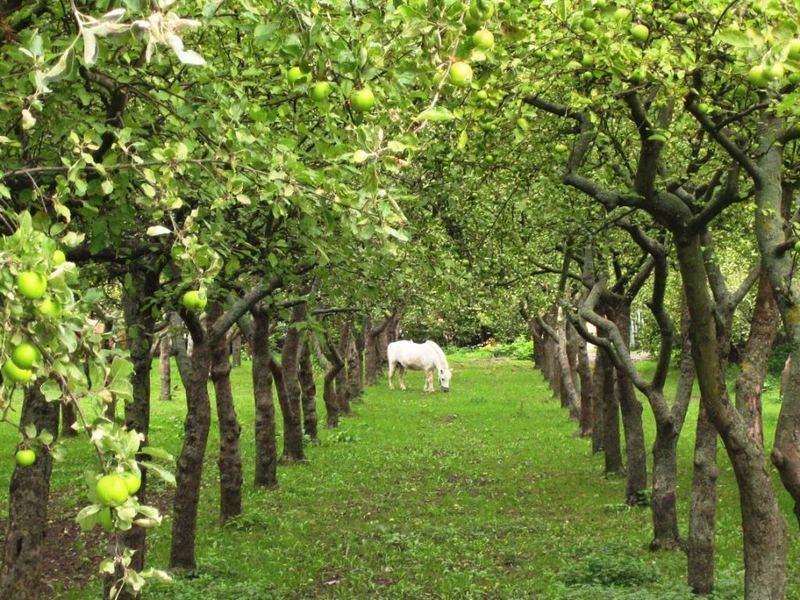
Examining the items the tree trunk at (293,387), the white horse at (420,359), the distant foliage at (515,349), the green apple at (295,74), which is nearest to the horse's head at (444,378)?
the white horse at (420,359)

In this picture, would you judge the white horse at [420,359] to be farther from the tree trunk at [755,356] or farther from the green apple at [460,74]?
the green apple at [460,74]

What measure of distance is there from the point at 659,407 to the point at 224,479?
826 cm

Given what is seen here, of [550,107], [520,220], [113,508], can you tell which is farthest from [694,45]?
[520,220]

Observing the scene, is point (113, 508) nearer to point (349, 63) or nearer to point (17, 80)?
point (349, 63)

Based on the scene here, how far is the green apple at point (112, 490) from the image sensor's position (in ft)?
10.2

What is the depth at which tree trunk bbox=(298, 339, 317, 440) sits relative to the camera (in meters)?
30.5

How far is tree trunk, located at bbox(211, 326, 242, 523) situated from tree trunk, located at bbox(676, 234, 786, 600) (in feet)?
32.6

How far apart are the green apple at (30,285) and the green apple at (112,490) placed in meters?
0.61

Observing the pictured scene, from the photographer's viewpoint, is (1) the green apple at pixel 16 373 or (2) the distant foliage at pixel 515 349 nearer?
(1) the green apple at pixel 16 373

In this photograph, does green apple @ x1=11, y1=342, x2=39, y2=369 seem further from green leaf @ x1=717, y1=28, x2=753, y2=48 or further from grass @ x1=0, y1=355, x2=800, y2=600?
grass @ x1=0, y1=355, x2=800, y2=600

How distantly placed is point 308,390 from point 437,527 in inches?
500

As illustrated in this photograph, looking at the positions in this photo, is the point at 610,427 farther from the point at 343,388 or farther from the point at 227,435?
the point at 343,388

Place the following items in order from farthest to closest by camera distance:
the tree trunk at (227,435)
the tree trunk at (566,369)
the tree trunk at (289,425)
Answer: the tree trunk at (566,369), the tree trunk at (289,425), the tree trunk at (227,435)

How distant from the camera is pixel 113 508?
3.35 meters
